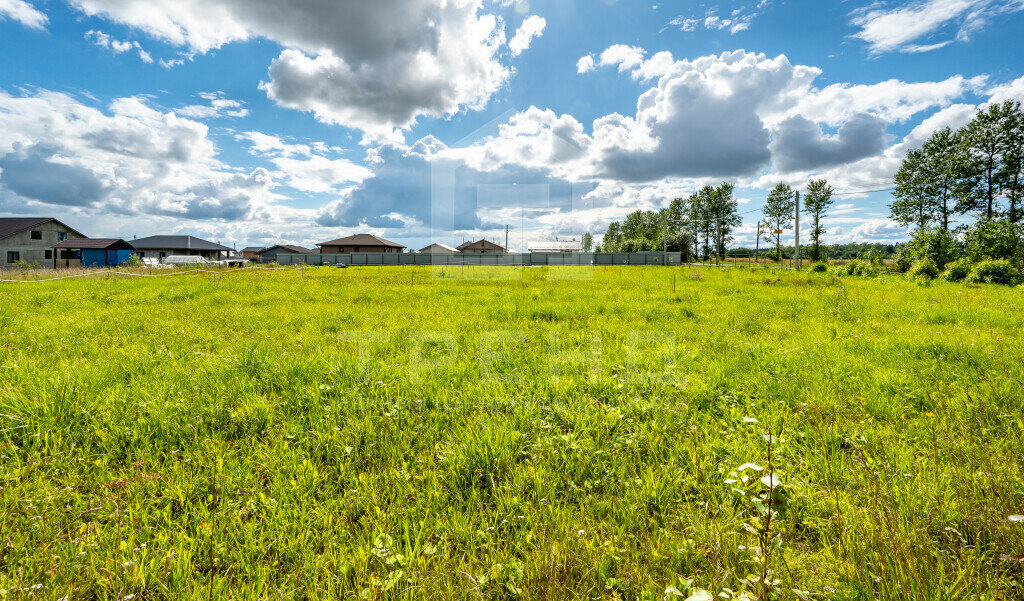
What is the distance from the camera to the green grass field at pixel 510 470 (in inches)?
70.4

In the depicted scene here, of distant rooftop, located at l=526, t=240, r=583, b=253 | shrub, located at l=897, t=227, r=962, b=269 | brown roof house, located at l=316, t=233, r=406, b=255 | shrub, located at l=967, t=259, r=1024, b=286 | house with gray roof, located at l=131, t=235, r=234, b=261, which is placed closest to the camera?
distant rooftop, located at l=526, t=240, r=583, b=253

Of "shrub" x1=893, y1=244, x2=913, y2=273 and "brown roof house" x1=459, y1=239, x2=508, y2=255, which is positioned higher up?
"brown roof house" x1=459, y1=239, x2=508, y2=255

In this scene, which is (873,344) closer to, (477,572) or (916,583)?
(916,583)

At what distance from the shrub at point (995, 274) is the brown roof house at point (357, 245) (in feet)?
259

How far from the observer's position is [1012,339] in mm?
5762

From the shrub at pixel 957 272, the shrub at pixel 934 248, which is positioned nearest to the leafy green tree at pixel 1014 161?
the shrub at pixel 934 248

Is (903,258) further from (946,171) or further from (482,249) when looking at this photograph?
(482,249)

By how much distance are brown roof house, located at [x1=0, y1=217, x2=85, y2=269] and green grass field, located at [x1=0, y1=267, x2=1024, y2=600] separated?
225ft

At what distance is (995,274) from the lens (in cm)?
1795

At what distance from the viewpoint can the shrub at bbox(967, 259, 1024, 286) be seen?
1759cm

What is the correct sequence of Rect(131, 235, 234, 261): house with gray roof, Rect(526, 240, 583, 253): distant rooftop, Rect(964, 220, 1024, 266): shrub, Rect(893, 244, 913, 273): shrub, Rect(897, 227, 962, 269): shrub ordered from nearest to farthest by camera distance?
Rect(526, 240, 583, 253): distant rooftop → Rect(964, 220, 1024, 266): shrub → Rect(897, 227, 962, 269): shrub → Rect(893, 244, 913, 273): shrub → Rect(131, 235, 234, 261): house with gray roof

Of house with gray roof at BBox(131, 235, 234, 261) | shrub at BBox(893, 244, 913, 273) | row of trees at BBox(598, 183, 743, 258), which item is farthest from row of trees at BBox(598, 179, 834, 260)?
house with gray roof at BBox(131, 235, 234, 261)

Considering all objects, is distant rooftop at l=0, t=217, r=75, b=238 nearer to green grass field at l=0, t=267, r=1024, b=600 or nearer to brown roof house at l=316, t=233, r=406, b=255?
brown roof house at l=316, t=233, r=406, b=255

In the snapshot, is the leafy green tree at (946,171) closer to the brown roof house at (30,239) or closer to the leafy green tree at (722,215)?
the leafy green tree at (722,215)
